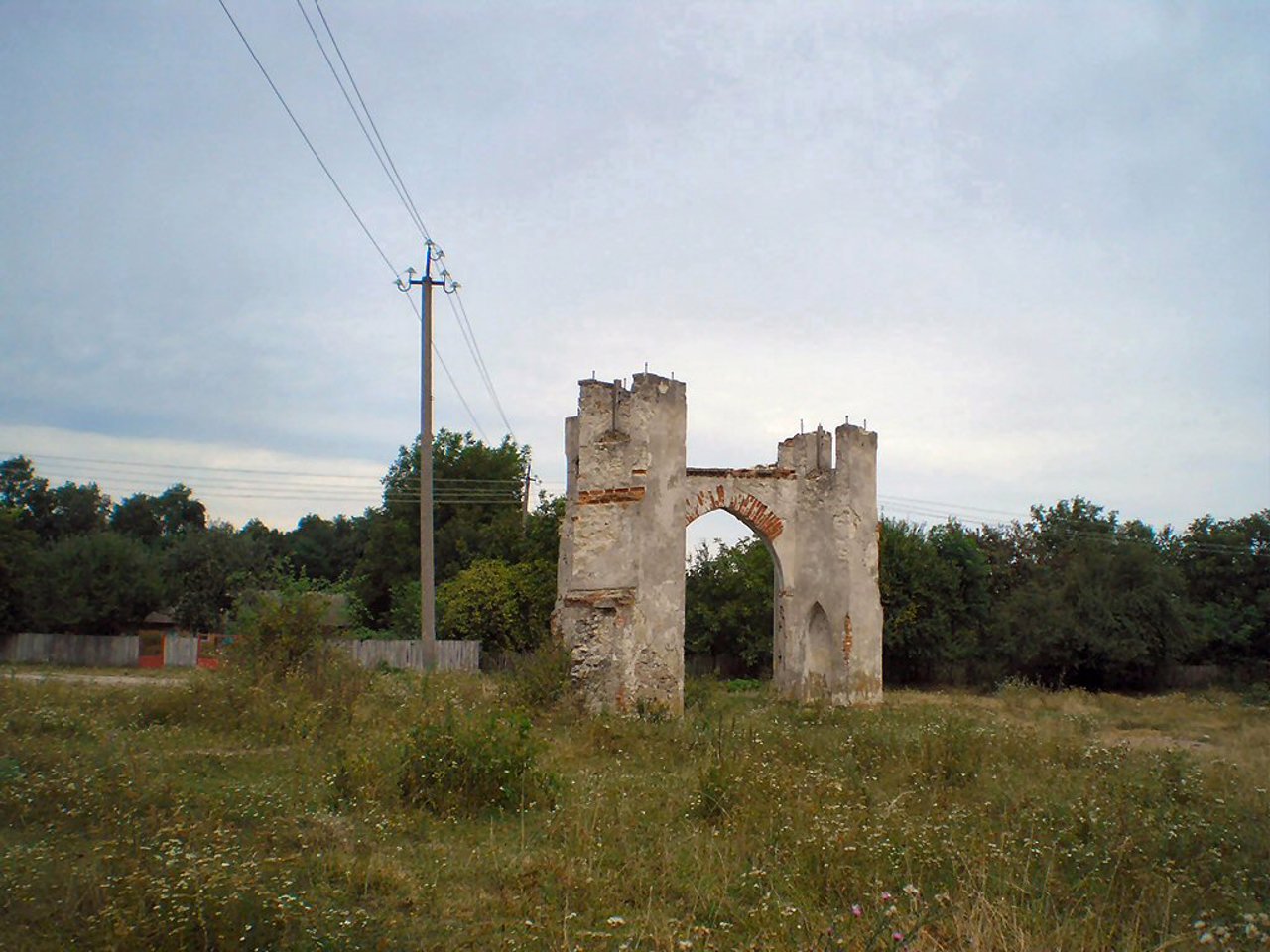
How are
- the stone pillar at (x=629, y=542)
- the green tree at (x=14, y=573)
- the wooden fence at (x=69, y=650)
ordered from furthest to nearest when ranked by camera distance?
the green tree at (x=14, y=573), the wooden fence at (x=69, y=650), the stone pillar at (x=629, y=542)

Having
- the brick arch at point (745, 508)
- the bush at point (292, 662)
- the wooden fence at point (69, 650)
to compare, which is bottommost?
the wooden fence at point (69, 650)

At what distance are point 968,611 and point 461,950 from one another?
29472 millimetres

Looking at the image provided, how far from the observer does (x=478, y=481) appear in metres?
42.8

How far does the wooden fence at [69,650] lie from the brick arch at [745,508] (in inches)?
1036

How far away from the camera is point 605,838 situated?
22.1 feet

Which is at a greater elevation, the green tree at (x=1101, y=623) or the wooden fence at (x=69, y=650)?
the green tree at (x=1101, y=623)

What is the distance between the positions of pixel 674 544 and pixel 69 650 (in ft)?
95.4

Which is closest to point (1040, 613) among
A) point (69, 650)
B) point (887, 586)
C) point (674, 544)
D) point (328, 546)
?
point (887, 586)

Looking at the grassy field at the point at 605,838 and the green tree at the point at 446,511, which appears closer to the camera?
the grassy field at the point at 605,838

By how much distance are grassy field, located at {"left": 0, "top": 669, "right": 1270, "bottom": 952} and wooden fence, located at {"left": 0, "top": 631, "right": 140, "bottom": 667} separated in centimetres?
2687

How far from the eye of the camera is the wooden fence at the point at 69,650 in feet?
116

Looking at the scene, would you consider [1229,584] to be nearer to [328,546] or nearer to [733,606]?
[733,606]

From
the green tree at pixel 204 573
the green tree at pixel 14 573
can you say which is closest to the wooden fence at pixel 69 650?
the green tree at pixel 14 573

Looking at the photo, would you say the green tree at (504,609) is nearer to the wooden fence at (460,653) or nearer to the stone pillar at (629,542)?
the wooden fence at (460,653)
